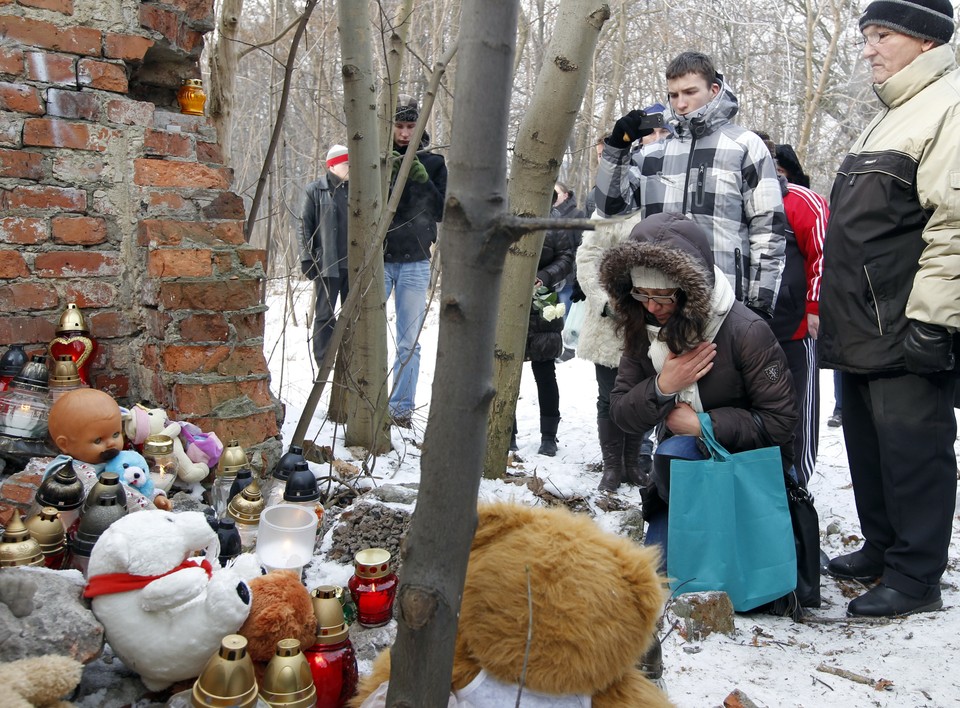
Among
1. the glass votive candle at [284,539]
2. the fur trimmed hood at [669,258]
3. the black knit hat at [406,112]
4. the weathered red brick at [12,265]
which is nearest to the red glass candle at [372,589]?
the glass votive candle at [284,539]

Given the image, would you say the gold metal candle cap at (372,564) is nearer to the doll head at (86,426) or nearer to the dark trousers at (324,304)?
the doll head at (86,426)

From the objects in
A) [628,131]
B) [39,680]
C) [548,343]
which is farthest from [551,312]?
[39,680]

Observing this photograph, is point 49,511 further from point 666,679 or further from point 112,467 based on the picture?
point 666,679

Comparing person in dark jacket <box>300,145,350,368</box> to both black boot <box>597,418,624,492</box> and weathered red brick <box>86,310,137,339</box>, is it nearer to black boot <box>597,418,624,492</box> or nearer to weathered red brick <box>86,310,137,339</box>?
black boot <box>597,418,624,492</box>

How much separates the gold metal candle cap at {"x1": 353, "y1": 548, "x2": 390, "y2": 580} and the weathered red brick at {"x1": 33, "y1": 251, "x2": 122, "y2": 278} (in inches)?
60.0

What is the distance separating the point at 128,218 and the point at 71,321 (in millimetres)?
422

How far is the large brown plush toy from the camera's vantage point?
50.5 inches

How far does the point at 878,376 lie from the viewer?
284 centimetres

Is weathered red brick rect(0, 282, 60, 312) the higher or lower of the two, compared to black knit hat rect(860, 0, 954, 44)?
lower

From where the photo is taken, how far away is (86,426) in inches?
86.4

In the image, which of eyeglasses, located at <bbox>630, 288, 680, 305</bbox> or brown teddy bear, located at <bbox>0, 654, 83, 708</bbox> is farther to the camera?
eyeglasses, located at <bbox>630, 288, 680, 305</bbox>

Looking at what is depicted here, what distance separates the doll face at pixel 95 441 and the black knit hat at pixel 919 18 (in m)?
2.84

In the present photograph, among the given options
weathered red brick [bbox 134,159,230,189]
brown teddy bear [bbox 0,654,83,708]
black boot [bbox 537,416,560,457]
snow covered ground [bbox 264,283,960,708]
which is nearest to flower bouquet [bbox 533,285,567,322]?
black boot [bbox 537,416,560,457]

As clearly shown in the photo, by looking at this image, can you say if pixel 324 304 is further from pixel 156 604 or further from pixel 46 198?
pixel 156 604
